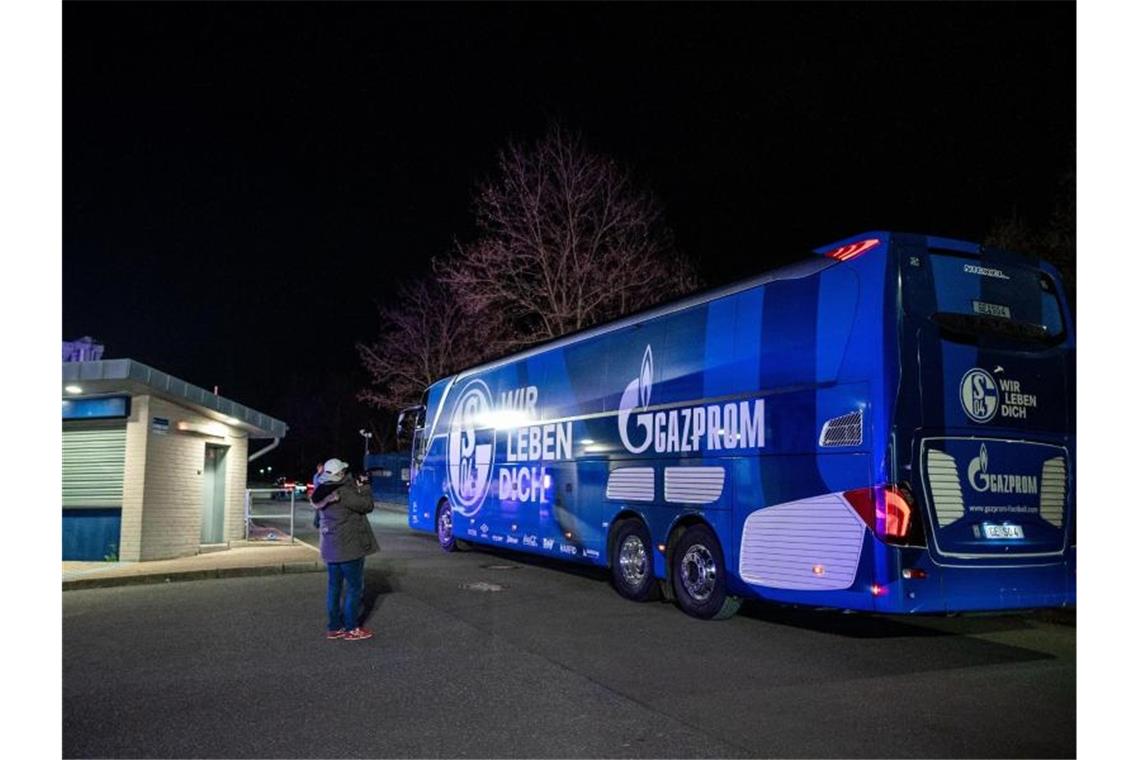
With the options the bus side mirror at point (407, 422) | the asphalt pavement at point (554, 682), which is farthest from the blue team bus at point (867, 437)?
the bus side mirror at point (407, 422)

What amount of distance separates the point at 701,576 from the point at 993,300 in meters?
4.30

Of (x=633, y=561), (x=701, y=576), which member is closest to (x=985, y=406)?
(x=701, y=576)

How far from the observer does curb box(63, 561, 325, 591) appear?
12472mm

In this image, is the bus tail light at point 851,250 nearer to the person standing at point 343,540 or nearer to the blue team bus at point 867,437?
the blue team bus at point 867,437

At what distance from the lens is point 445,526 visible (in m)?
18.4

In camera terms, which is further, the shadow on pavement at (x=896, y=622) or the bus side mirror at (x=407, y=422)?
the bus side mirror at (x=407, y=422)

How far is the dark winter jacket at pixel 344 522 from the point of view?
27.7 ft

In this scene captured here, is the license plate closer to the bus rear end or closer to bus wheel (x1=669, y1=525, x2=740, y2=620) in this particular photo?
the bus rear end

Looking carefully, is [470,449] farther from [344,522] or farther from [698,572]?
[344,522]

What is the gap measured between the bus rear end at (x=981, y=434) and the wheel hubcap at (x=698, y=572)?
8.57 feet

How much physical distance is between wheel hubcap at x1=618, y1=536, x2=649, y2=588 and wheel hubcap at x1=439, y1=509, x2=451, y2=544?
753 cm

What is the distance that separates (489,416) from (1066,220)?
454 inches

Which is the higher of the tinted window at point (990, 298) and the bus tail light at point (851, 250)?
the bus tail light at point (851, 250)

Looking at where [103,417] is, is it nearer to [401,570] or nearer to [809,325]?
[401,570]
